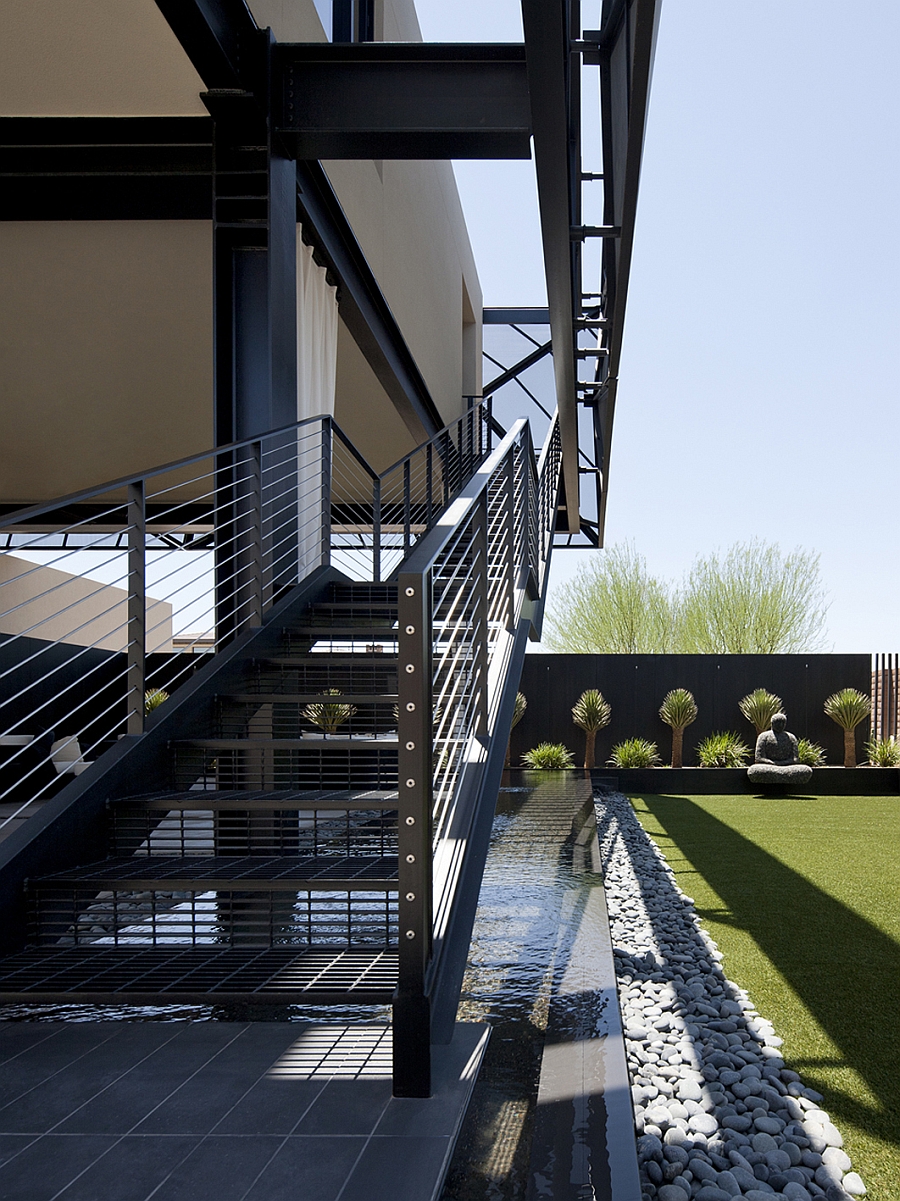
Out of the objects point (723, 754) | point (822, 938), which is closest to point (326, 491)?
point (822, 938)

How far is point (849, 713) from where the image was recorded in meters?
13.1

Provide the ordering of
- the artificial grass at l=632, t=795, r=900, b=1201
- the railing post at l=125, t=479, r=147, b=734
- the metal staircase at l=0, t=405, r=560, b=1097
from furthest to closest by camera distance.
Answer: the railing post at l=125, t=479, r=147, b=734
the artificial grass at l=632, t=795, r=900, b=1201
the metal staircase at l=0, t=405, r=560, b=1097

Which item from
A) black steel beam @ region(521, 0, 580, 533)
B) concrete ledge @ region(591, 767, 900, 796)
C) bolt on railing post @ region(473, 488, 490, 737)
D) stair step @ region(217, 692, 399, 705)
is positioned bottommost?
concrete ledge @ region(591, 767, 900, 796)

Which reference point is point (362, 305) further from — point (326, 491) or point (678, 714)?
point (678, 714)

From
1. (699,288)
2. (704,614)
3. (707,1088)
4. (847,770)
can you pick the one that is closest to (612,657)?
Answer: (847,770)

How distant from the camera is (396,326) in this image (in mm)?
7762

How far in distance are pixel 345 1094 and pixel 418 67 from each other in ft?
14.8

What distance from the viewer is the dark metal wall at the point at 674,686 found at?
1368cm

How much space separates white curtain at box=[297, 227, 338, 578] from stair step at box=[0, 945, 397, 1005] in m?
2.79

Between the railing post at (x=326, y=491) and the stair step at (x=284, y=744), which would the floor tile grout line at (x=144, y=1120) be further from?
the railing post at (x=326, y=491)

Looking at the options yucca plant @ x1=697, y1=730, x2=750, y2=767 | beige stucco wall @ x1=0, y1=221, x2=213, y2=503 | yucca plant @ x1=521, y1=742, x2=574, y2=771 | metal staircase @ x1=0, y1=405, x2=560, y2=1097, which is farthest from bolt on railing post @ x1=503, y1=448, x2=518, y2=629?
yucca plant @ x1=697, y1=730, x2=750, y2=767

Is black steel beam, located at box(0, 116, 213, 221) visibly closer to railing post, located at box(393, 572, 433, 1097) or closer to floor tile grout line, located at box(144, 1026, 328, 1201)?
railing post, located at box(393, 572, 433, 1097)

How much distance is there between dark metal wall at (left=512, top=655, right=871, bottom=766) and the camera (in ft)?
44.9

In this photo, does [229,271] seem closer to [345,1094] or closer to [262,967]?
[262,967]
